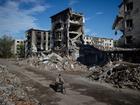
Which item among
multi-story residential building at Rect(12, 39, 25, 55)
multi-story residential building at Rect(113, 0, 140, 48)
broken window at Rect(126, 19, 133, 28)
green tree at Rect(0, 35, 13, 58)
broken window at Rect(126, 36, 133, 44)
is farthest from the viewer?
multi-story residential building at Rect(12, 39, 25, 55)

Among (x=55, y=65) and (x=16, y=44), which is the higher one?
(x=16, y=44)

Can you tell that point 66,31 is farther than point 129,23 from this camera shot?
Yes

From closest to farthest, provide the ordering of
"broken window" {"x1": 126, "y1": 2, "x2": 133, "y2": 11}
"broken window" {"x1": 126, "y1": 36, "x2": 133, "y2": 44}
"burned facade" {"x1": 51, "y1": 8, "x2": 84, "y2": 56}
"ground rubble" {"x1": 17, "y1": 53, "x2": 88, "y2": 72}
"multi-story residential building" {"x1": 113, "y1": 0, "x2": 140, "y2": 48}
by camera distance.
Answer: "multi-story residential building" {"x1": 113, "y1": 0, "x2": 140, "y2": 48} → "broken window" {"x1": 126, "y1": 36, "x2": 133, "y2": 44} → "broken window" {"x1": 126, "y1": 2, "x2": 133, "y2": 11} → "ground rubble" {"x1": 17, "y1": 53, "x2": 88, "y2": 72} → "burned facade" {"x1": 51, "y1": 8, "x2": 84, "y2": 56}

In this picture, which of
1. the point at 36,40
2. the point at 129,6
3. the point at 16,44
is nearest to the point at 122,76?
the point at 129,6

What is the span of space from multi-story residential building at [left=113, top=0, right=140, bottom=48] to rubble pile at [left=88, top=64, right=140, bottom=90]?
1062cm

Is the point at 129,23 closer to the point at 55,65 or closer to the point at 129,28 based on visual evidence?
the point at 129,28

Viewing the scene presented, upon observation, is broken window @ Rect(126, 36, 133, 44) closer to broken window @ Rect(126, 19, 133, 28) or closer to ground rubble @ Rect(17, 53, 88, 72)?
broken window @ Rect(126, 19, 133, 28)

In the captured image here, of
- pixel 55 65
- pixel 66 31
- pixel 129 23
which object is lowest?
pixel 55 65

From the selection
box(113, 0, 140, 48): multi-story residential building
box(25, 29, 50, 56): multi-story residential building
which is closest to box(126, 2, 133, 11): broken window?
box(113, 0, 140, 48): multi-story residential building

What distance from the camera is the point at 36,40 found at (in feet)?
267

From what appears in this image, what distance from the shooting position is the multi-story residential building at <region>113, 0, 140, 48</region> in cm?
3512

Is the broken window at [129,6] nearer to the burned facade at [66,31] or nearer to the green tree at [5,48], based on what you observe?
the burned facade at [66,31]

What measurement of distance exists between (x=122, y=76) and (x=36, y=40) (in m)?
61.3

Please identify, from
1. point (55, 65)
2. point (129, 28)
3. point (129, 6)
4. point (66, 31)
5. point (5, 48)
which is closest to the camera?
point (129, 28)
